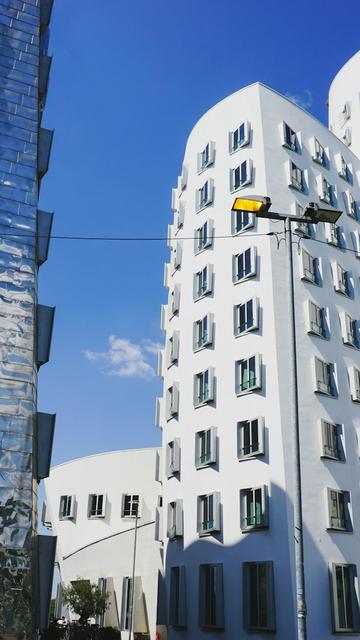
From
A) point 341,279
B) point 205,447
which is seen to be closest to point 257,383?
point 205,447

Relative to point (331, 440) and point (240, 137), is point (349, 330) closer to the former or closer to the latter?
point (331, 440)

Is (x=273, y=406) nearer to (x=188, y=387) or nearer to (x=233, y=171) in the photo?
(x=188, y=387)

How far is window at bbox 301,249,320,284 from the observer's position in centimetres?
3538

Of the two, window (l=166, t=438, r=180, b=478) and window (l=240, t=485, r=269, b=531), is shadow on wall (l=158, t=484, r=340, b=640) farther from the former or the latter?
window (l=166, t=438, r=180, b=478)

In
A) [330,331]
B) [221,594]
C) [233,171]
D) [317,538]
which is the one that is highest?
[233,171]

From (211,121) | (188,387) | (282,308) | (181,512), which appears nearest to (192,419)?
(188,387)

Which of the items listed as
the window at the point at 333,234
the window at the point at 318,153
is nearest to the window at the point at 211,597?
the window at the point at 333,234

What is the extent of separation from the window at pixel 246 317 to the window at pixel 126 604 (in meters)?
24.4

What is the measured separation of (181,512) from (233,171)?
20.4m

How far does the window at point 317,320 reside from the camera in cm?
3384

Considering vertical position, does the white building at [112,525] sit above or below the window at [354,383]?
below

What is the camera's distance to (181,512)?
113 ft

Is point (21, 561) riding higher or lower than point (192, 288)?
lower

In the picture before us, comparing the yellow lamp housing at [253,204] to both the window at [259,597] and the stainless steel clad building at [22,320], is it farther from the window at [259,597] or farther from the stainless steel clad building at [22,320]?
the window at [259,597]
